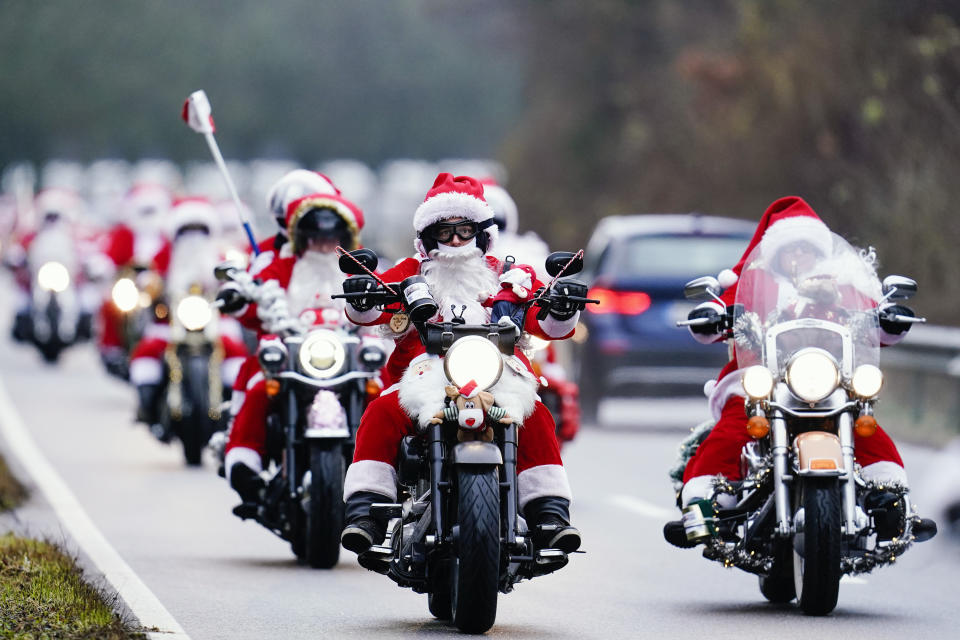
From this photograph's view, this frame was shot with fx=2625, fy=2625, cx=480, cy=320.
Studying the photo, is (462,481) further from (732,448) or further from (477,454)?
(732,448)

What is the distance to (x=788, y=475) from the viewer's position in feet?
33.8

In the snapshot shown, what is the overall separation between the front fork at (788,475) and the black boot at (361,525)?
1531 millimetres

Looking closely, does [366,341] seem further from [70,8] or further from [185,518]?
[70,8]

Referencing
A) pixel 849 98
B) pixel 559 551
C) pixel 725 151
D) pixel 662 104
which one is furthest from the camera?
pixel 662 104

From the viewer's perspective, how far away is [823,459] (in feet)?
33.3

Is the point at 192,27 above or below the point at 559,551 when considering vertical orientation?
above

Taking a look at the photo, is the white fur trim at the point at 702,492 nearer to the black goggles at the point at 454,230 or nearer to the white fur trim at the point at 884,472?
the white fur trim at the point at 884,472

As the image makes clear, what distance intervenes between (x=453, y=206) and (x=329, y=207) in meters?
2.94

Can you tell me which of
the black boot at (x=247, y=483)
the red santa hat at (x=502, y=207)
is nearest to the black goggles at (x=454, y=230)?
the black boot at (x=247, y=483)

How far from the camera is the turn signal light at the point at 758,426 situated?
10.4m

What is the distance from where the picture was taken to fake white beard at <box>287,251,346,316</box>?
42.8ft

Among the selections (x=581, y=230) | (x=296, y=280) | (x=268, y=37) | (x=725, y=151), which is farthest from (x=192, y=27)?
(x=296, y=280)

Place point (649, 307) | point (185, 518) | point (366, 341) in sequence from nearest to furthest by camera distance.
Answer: point (366, 341) → point (185, 518) → point (649, 307)

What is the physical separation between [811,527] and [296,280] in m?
3.89
